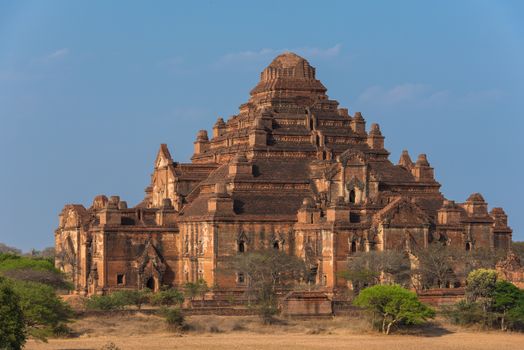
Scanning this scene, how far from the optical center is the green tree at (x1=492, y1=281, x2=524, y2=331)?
89625 millimetres

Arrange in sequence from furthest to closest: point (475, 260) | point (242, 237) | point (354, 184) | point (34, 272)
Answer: point (354, 184), point (34, 272), point (475, 260), point (242, 237)

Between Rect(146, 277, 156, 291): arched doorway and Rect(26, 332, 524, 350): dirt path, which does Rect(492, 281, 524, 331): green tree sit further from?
Rect(146, 277, 156, 291): arched doorway

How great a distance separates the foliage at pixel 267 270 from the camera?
9788cm

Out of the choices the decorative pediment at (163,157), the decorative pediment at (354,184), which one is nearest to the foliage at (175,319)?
the decorative pediment at (354,184)

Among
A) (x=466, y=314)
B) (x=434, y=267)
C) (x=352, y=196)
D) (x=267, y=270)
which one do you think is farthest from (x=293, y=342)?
(x=352, y=196)

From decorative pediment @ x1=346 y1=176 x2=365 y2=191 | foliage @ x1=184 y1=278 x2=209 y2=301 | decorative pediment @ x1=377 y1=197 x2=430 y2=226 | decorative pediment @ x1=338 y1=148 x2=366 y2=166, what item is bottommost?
foliage @ x1=184 y1=278 x2=209 y2=301

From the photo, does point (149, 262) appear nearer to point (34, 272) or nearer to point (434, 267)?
point (34, 272)

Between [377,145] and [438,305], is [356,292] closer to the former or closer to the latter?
[438,305]

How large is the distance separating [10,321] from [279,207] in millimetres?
34456

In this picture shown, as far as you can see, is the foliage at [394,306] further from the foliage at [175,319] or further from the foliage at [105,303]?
the foliage at [105,303]

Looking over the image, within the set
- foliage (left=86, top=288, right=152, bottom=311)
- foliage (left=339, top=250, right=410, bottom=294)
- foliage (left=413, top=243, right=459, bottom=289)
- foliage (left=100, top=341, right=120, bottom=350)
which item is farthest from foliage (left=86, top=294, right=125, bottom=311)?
foliage (left=413, top=243, right=459, bottom=289)

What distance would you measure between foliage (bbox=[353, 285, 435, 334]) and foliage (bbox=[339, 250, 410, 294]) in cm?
795

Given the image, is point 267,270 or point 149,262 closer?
Result: point 267,270

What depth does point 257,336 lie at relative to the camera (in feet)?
282
